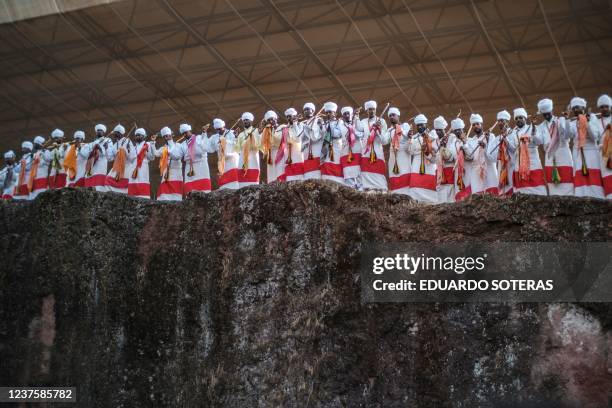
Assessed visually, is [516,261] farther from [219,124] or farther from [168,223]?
[219,124]

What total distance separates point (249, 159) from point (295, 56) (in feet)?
28.8

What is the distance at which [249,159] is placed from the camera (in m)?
12.1

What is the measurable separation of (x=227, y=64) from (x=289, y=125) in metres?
9.22

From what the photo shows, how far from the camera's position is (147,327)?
7.02 m

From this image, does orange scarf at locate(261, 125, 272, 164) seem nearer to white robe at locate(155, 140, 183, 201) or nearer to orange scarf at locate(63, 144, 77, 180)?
white robe at locate(155, 140, 183, 201)

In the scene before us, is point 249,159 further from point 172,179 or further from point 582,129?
point 582,129

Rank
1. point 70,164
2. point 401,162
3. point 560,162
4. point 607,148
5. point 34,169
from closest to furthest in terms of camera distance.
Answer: point 607,148, point 560,162, point 401,162, point 70,164, point 34,169

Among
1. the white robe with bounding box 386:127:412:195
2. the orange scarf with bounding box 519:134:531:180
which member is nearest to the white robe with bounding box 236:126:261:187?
the white robe with bounding box 386:127:412:195

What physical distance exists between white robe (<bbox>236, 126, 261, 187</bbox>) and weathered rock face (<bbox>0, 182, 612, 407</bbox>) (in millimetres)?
4422

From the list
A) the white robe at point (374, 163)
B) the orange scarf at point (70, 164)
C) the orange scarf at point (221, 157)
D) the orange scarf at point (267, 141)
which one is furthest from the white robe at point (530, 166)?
the orange scarf at point (70, 164)

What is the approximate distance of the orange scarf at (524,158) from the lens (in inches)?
415

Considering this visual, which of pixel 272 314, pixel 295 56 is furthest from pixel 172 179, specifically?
pixel 295 56

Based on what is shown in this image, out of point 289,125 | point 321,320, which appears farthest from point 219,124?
point 321,320

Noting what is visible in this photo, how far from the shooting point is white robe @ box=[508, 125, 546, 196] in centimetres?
1057
